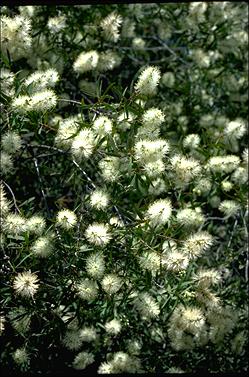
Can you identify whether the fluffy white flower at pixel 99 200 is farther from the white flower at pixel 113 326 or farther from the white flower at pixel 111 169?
the white flower at pixel 113 326

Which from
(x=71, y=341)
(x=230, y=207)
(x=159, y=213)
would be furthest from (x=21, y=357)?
(x=230, y=207)

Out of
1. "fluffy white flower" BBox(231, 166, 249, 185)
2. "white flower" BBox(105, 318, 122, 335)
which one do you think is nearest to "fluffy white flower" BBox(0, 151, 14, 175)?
"white flower" BBox(105, 318, 122, 335)

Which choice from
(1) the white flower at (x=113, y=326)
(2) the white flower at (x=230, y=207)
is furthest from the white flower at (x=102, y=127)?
(2) the white flower at (x=230, y=207)

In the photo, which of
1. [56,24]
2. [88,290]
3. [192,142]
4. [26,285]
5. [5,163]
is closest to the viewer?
[26,285]

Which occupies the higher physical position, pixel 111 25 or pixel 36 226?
pixel 111 25

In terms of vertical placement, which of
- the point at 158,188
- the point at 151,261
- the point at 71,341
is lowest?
the point at 71,341

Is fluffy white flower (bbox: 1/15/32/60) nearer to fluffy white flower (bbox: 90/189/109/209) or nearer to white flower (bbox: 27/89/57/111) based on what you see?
white flower (bbox: 27/89/57/111)

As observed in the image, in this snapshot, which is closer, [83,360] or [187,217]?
[187,217]

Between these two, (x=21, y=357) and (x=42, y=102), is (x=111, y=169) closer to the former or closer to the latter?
(x=42, y=102)
